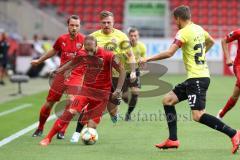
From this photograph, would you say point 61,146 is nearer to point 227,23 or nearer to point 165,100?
point 165,100

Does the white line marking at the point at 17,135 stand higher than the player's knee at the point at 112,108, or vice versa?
the player's knee at the point at 112,108

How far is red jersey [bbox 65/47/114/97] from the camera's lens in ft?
38.8

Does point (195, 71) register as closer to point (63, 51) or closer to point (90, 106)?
point (90, 106)

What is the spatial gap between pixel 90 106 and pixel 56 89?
3.16 feet

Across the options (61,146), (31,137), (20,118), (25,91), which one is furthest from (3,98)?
(61,146)

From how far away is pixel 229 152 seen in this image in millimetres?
10883

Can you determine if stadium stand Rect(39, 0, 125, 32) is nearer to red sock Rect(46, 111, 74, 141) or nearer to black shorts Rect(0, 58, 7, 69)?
black shorts Rect(0, 58, 7, 69)

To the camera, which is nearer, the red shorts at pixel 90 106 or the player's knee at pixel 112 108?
the red shorts at pixel 90 106

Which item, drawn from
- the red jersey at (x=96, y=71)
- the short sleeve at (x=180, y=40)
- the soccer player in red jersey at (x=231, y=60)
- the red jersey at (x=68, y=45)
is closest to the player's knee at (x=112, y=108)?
the red jersey at (x=68, y=45)

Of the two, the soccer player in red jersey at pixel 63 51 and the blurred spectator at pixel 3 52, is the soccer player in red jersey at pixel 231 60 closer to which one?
the soccer player in red jersey at pixel 63 51

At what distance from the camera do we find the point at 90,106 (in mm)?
12180

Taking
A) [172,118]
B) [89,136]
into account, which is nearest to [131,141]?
[89,136]

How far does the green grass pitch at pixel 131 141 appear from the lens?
10617 millimetres

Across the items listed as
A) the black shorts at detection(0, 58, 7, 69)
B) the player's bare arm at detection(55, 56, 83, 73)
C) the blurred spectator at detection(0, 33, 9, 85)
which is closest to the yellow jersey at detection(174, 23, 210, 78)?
the player's bare arm at detection(55, 56, 83, 73)
